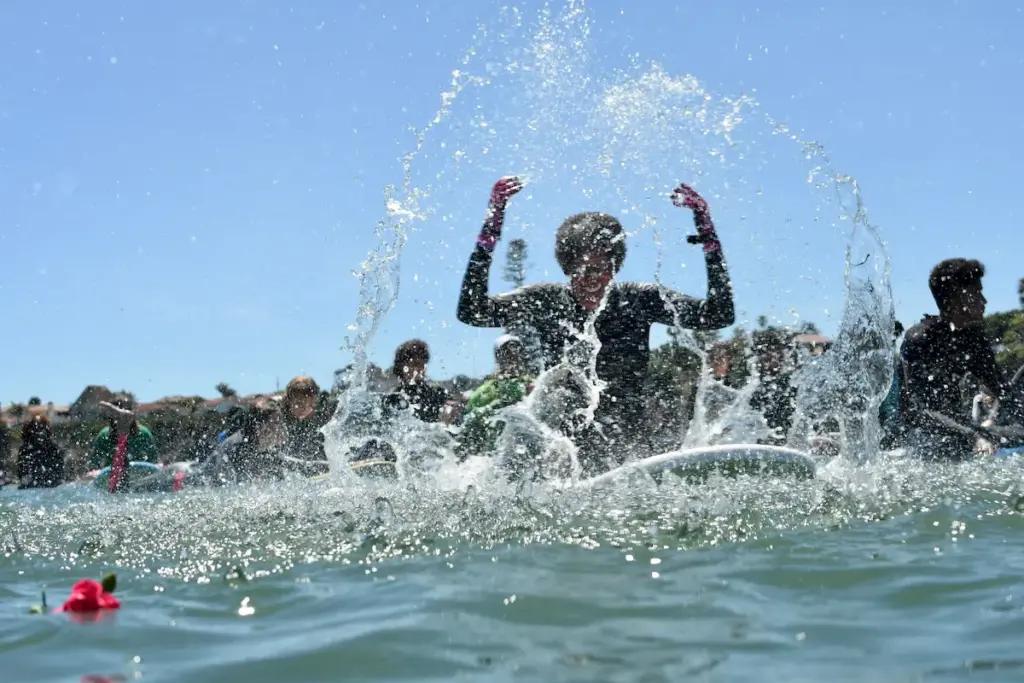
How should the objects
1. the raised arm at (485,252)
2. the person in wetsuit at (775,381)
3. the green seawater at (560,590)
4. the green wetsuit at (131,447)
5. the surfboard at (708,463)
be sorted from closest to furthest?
the green seawater at (560,590), the surfboard at (708,463), the raised arm at (485,252), the person in wetsuit at (775,381), the green wetsuit at (131,447)

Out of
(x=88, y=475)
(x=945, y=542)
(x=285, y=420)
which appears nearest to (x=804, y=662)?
(x=945, y=542)

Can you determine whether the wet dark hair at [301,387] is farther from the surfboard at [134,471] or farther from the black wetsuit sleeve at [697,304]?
the black wetsuit sleeve at [697,304]

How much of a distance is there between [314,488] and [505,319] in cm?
204

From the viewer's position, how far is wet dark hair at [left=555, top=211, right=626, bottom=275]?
4938 mm

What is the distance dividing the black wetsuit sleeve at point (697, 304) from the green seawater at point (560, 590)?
77 centimetres

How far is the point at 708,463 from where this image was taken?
179 inches

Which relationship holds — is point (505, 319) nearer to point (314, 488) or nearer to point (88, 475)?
point (314, 488)

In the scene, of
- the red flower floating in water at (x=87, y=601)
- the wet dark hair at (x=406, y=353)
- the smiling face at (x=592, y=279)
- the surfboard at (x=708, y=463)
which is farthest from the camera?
the wet dark hair at (x=406, y=353)

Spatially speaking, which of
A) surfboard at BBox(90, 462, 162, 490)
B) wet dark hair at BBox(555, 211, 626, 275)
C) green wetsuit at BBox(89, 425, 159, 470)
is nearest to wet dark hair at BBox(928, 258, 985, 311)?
wet dark hair at BBox(555, 211, 626, 275)

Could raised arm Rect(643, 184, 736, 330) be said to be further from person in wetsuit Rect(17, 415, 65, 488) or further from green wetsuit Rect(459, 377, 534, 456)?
person in wetsuit Rect(17, 415, 65, 488)

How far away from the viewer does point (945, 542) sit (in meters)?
3.26

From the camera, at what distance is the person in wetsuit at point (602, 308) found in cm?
475

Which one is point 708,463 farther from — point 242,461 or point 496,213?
point 242,461

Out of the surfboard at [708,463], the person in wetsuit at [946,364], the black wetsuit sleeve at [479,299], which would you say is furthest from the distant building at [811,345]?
the black wetsuit sleeve at [479,299]
